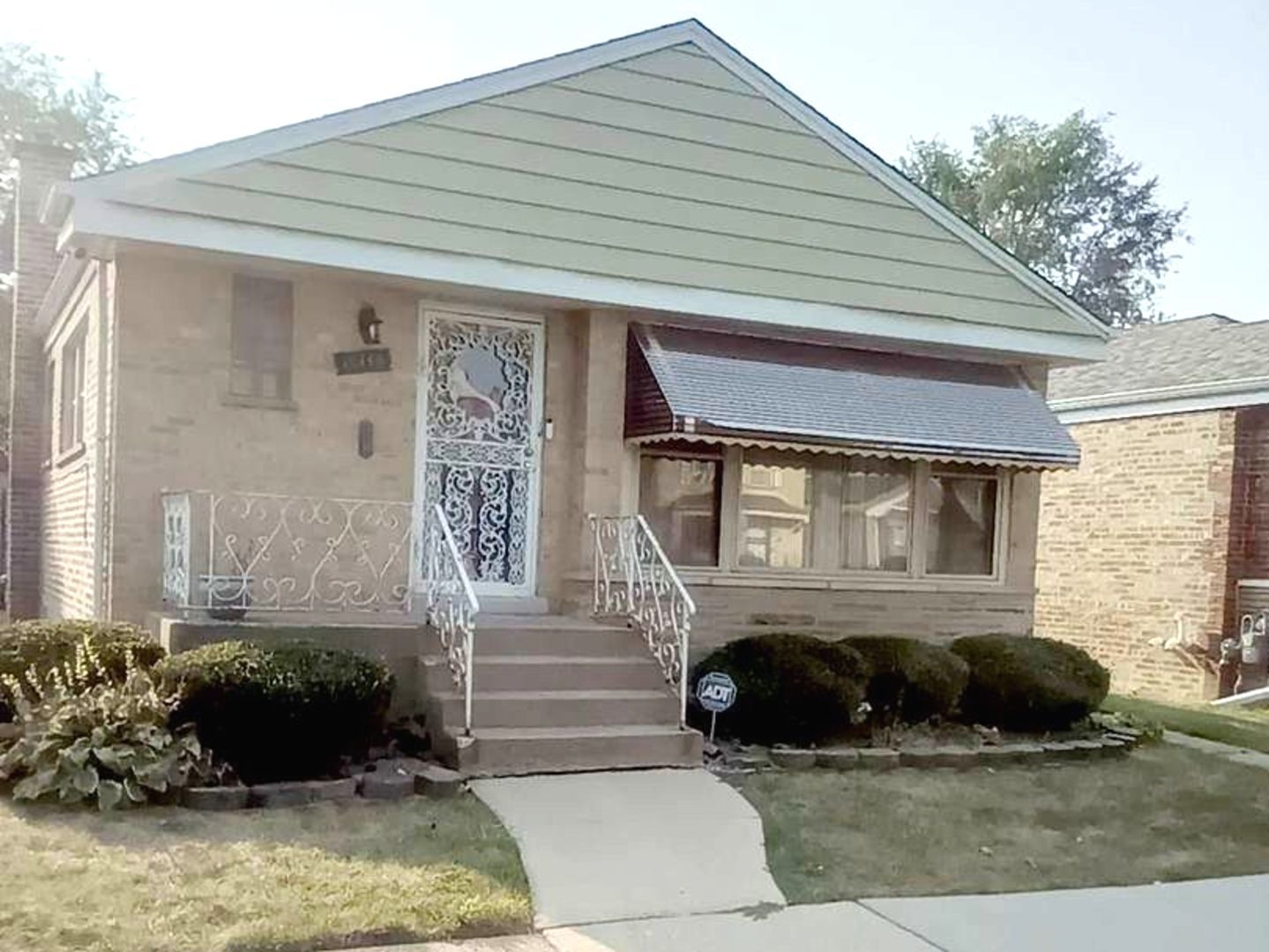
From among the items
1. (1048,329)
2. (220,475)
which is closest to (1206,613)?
(1048,329)

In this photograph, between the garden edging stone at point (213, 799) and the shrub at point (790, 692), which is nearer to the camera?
the garden edging stone at point (213, 799)

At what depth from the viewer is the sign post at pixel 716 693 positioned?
799cm

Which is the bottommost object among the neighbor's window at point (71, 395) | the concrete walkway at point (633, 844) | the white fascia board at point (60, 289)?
the concrete walkway at point (633, 844)

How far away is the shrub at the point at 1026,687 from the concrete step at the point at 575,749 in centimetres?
287

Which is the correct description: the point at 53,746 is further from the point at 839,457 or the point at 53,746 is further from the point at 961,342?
the point at 961,342

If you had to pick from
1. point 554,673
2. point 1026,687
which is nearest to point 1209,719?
point 1026,687

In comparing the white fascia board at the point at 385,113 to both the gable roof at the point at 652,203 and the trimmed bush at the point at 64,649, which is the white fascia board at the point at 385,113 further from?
the trimmed bush at the point at 64,649

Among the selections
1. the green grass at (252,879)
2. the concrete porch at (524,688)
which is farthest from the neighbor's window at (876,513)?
the green grass at (252,879)

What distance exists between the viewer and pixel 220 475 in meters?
8.31

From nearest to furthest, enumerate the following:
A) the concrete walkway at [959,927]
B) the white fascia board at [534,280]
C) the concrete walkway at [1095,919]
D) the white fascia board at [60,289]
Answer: the concrete walkway at [959,927] < the concrete walkway at [1095,919] < the white fascia board at [534,280] < the white fascia board at [60,289]

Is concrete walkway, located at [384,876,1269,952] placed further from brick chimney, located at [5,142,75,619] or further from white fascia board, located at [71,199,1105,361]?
brick chimney, located at [5,142,75,619]

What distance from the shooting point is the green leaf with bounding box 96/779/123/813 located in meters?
5.89

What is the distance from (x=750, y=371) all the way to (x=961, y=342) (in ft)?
7.54

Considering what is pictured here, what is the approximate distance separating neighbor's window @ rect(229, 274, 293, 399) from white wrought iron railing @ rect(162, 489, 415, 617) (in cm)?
82
